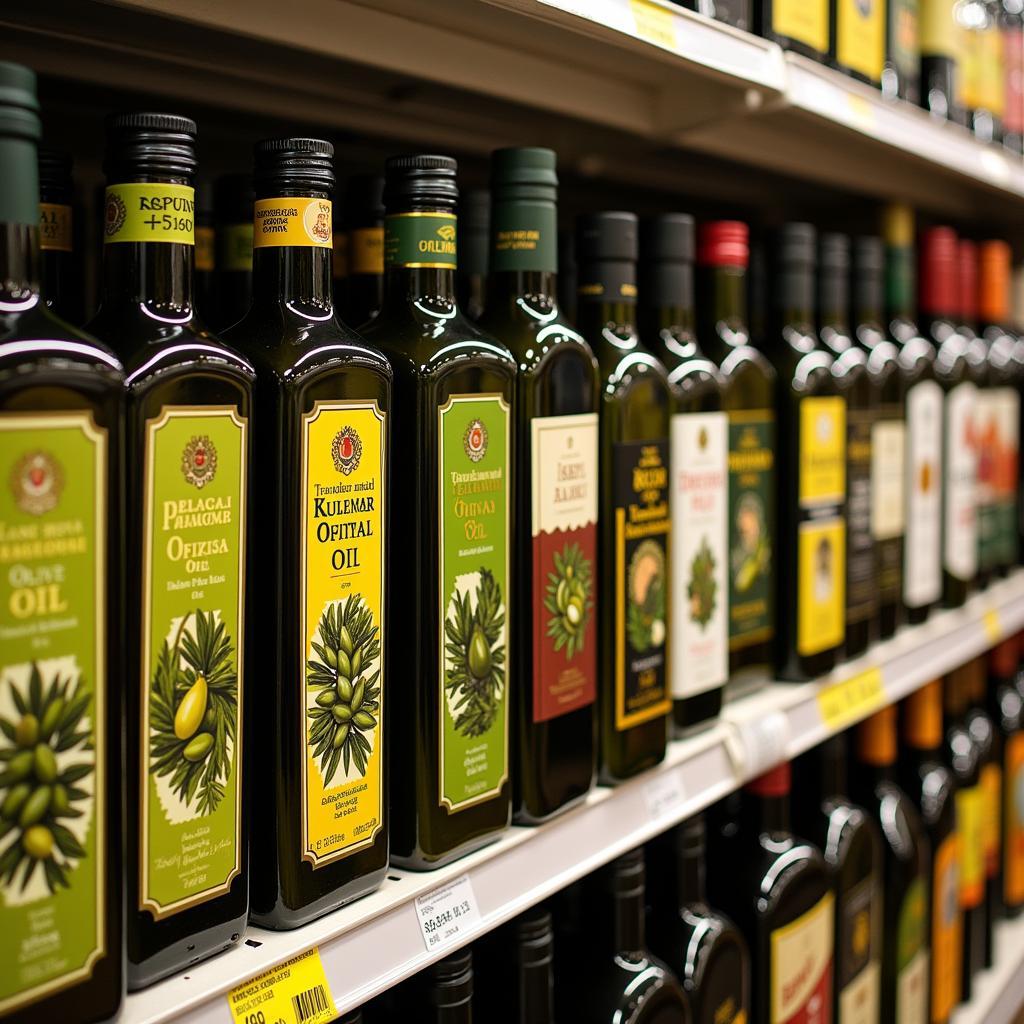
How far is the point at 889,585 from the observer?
1.63 m

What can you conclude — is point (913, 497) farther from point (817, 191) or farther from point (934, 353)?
point (817, 191)

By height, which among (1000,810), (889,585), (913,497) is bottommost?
(1000,810)

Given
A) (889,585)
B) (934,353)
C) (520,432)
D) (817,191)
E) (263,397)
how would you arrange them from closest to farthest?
(263,397) < (520,432) < (889,585) < (934,353) < (817,191)

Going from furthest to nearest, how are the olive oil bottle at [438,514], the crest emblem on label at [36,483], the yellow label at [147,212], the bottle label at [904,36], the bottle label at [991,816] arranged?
1. the bottle label at [991,816]
2. the bottle label at [904,36]
3. the olive oil bottle at [438,514]
4. the yellow label at [147,212]
5. the crest emblem on label at [36,483]

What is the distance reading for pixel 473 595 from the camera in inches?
34.5

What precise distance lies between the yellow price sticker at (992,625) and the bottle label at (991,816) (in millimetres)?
297

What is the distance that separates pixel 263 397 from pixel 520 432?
10.0 inches

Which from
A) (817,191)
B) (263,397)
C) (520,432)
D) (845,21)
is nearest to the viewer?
A: (263,397)

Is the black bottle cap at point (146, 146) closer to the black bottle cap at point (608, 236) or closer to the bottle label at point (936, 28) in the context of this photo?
the black bottle cap at point (608, 236)

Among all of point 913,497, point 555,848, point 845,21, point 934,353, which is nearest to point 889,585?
point 913,497

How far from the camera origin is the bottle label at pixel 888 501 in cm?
158

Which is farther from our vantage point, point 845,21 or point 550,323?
point 845,21

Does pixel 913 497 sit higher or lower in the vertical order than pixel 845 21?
A: lower

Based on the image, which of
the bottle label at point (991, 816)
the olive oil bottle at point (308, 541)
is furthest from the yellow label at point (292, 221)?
the bottle label at point (991, 816)
